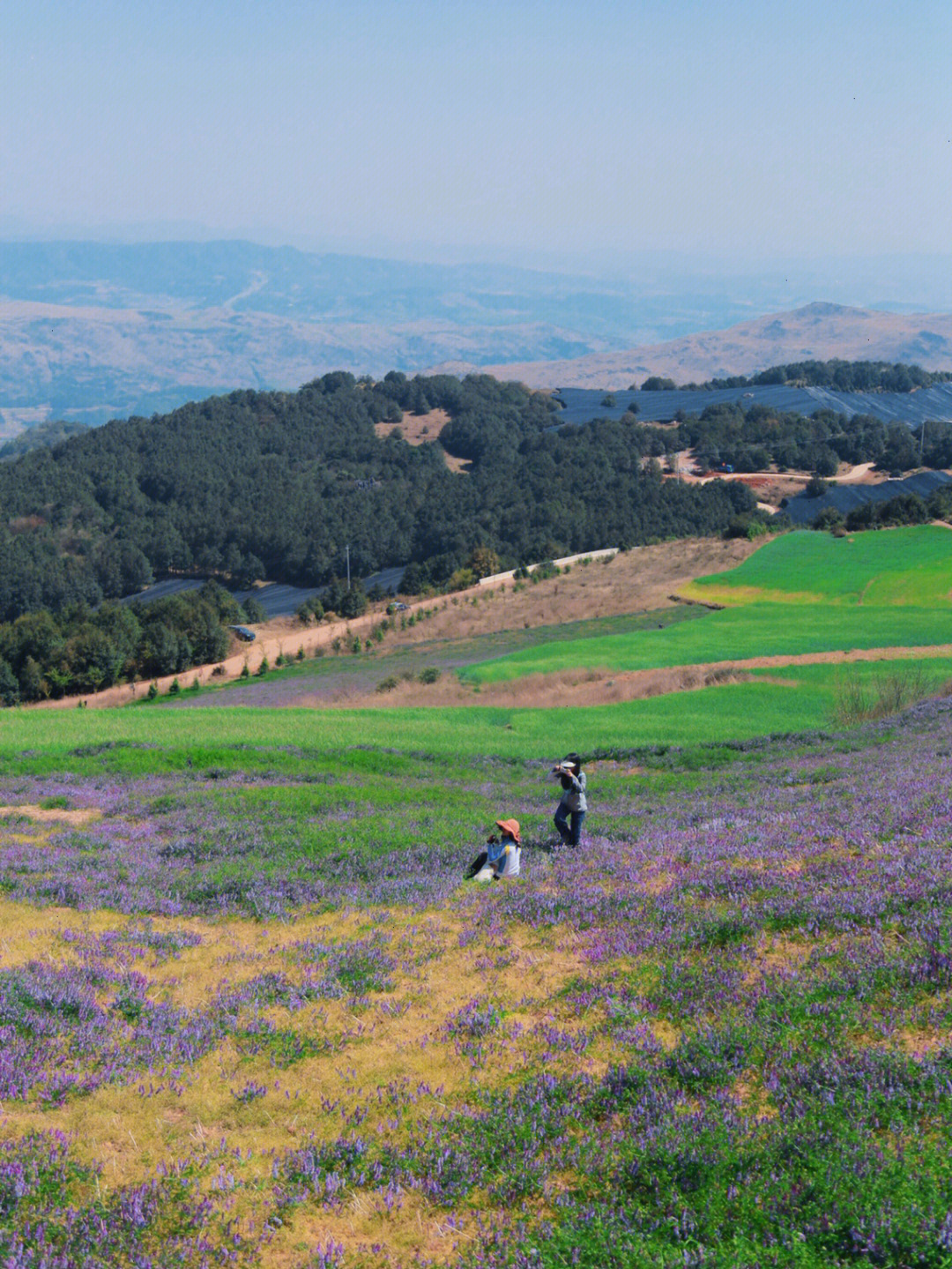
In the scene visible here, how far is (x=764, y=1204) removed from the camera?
526cm

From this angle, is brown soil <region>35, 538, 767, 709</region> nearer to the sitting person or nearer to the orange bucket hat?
the sitting person

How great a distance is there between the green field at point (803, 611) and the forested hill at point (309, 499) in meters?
36.4

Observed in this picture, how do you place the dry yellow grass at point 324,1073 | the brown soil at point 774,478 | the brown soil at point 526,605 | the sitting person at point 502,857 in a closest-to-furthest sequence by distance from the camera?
A: 1. the dry yellow grass at point 324,1073
2. the sitting person at point 502,857
3. the brown soil at point 526,605
4. the brown soil at point 774,478

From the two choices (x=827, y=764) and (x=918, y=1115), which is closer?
(x=918, y=1115)

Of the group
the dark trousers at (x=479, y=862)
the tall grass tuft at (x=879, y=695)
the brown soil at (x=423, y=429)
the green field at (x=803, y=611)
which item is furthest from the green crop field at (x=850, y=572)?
the brown soil at (x=423, y=429)

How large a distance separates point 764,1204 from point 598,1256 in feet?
3.65

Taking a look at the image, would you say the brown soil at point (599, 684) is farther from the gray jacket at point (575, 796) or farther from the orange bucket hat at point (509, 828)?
the orange bucket hat at point (509, 828)

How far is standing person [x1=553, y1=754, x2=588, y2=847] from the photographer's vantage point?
14.4 metres

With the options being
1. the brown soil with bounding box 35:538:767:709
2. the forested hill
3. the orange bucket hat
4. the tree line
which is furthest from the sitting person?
the tree line

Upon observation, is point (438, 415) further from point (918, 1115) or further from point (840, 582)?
point (918, 1115)

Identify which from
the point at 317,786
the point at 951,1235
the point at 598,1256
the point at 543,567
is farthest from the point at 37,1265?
the point at 543,567

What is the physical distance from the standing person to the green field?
3174cm

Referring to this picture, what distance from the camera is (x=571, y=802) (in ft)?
47.8

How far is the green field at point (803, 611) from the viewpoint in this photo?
4775 cm
